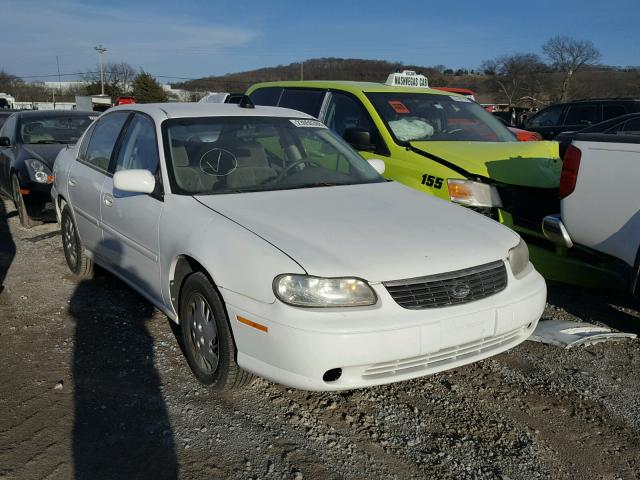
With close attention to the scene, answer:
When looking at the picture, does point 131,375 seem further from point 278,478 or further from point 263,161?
point 263,161

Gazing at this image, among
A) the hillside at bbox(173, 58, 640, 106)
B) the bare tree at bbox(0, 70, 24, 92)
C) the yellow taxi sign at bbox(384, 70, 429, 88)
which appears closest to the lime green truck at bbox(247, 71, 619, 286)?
the yellow taxi sign at bbox(384, 70, 429, 88)

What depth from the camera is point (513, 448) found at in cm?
281

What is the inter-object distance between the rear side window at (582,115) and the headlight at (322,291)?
1190 centimetres

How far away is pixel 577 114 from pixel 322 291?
12346mm

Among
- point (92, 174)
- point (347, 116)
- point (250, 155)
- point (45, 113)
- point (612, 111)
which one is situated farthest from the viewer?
point (612, 111)

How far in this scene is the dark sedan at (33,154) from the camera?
7156mm

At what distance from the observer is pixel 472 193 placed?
16.6ft

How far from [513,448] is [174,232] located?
212cm

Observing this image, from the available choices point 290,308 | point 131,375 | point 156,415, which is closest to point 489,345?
point 290,308

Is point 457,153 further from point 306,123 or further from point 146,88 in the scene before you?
point 146,88

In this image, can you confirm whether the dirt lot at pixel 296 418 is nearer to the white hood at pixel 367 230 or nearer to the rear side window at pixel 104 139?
the white hood at pixel 367 230

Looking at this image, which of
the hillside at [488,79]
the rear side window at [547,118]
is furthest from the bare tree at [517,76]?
the rear side window at [547,118]

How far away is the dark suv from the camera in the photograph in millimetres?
12268

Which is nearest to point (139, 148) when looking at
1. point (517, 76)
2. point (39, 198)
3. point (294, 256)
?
point (294, 256)
